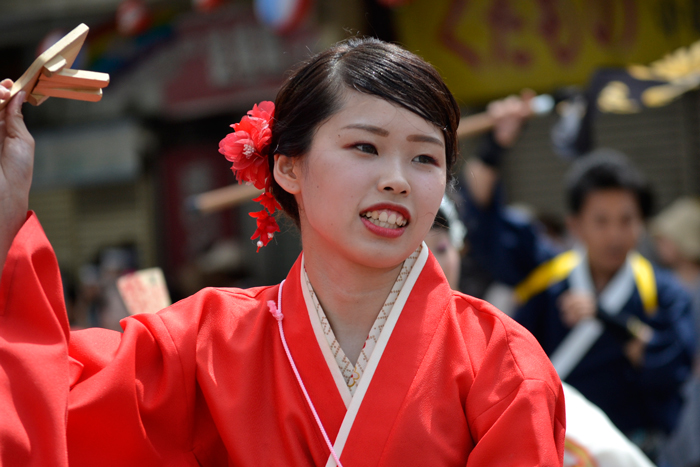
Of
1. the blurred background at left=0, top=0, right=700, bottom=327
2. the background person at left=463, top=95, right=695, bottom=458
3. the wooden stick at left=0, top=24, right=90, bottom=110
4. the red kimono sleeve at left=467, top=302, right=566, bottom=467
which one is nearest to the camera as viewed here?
the red kimono sleeve at left=467, top=302, right=566, bottom=467

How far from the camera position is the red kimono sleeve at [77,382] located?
4.32 feet

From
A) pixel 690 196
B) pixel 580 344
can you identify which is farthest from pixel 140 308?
pixel 690 196

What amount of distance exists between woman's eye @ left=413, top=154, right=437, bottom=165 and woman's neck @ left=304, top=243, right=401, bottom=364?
0.26 m

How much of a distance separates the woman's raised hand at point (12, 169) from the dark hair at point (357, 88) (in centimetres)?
53

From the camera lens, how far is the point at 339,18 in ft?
22.1

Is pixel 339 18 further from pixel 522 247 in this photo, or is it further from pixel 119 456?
pixel 119 456

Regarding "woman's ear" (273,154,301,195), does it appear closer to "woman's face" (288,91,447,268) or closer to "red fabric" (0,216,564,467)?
"woman's face" (288,91,447,268)

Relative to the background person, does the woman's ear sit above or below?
above

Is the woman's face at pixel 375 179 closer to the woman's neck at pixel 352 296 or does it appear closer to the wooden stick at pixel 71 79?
the woman's neck at pixel 352 296

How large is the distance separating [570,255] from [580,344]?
54 centimetres

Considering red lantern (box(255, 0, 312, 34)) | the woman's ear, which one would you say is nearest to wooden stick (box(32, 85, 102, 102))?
the woman's ear

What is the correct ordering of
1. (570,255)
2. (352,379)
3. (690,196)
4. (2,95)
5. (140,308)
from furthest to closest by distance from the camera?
(690,196)
(570,255)
(140,308)
(352,379)
(2,95)

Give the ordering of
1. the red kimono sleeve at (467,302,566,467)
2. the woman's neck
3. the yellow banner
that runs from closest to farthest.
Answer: the red kimono sleeve at (467,302,566,467) < the woman's neck < the yellow banner

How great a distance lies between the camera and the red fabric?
52.4 inches
